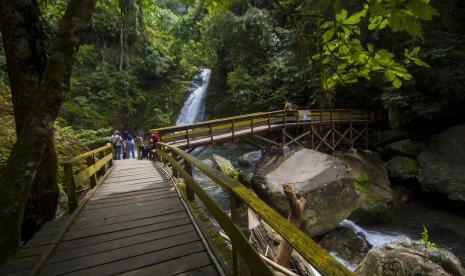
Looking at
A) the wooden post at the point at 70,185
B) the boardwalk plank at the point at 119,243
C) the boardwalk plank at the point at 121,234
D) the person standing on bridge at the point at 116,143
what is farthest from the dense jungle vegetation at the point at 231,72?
the boardwalk plank at the point at 119,243

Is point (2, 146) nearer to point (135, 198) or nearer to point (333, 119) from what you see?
point (135, 198)

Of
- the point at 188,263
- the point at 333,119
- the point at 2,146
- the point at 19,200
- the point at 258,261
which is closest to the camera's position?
the point at 258,261

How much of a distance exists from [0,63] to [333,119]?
700 inches

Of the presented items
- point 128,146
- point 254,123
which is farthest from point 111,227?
point 128,146

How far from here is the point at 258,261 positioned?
1750mm

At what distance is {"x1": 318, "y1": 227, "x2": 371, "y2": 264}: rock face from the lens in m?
7.63

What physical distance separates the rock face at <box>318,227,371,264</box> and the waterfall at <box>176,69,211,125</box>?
59.3 ft

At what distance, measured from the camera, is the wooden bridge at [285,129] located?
11422 mm

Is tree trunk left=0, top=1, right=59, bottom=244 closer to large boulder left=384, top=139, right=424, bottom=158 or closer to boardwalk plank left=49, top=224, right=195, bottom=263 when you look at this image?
boardwalk plank left=49, top=224, right=195, bottom=263

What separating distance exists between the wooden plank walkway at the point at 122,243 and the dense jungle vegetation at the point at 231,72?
9.91 ft

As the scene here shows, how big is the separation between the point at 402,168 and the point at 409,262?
988 cm

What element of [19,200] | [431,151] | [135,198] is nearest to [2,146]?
[135,198]

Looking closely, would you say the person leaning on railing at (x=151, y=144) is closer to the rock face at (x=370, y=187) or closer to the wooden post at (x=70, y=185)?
the wooden post at (x=70, y=185)

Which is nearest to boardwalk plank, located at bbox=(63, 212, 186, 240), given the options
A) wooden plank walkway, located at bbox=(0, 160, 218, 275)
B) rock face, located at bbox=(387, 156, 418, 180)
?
wooden plank walkway, located at bbox=(0, 160, 218, 275)
